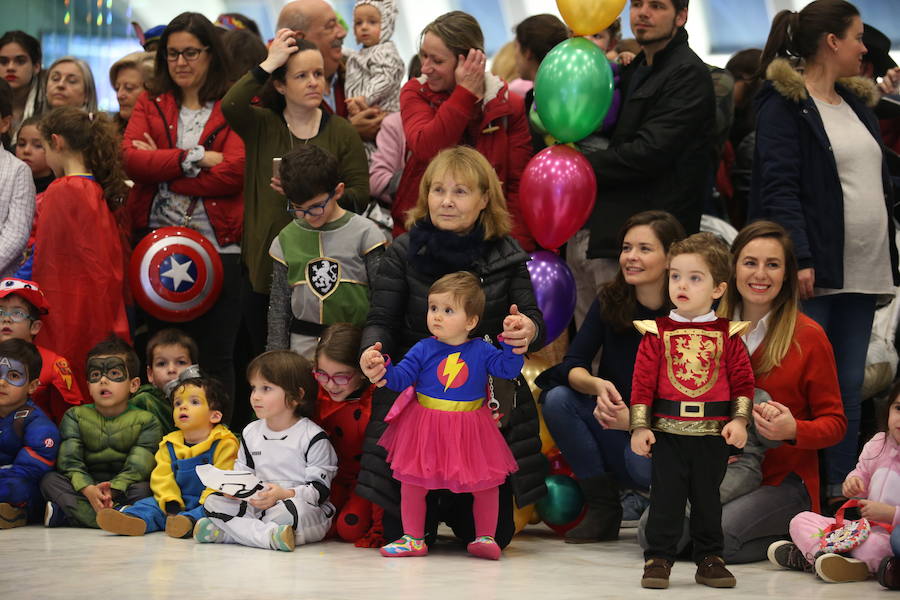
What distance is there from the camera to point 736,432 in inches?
145

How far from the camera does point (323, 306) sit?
16.1ft

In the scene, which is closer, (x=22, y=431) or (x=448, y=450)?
(x=448, y=450)

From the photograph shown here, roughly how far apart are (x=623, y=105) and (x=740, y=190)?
145 cm

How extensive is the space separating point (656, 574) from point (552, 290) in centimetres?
151

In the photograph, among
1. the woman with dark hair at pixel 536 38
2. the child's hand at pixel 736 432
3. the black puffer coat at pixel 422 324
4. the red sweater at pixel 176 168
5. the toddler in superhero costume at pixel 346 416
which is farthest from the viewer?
the woman with dark hair at pixel 536 38

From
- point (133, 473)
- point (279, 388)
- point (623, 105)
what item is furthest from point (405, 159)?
point (133, 473)

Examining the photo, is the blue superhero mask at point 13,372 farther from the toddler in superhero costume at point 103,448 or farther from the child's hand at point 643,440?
the child's hand at point 643,440

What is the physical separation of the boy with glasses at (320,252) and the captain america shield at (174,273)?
2.20 ft

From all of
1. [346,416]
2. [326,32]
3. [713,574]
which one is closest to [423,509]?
[346,416]

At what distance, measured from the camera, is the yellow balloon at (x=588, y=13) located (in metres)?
5.01

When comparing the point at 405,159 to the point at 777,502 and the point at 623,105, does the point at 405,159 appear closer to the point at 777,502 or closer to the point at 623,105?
the point at 623,105

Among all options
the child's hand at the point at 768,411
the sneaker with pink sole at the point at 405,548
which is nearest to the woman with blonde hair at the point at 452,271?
the sneaker with pink sole at the point at 405,548

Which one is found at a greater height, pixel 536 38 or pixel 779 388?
pixel 536 38

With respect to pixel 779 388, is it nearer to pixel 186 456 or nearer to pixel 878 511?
pixel 878 511
